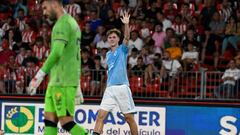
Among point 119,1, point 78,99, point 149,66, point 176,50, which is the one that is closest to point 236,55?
point 176,50

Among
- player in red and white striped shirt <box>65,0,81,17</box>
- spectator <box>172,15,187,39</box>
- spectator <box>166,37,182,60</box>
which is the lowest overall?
spectator <box>166,37,182,60</box>

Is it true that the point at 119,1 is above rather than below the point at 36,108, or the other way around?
above

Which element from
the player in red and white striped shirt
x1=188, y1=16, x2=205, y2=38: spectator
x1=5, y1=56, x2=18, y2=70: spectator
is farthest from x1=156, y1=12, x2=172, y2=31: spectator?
x1=5, y1=56, x2=18, y2=70: spectator

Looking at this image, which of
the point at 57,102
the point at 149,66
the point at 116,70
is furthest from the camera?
the point at 149,66

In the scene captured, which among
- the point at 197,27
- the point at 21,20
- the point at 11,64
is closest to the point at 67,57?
the point at 11,64

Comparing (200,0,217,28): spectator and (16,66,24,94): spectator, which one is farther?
(200,0,217,28): spectator

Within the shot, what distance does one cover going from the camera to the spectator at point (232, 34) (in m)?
18.6

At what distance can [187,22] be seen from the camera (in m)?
19.7

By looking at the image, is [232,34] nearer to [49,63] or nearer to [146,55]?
[146,55]

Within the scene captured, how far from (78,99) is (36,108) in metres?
5.33

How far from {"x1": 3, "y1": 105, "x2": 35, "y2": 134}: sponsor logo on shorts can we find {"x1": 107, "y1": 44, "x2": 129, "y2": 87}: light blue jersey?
2.69 metres

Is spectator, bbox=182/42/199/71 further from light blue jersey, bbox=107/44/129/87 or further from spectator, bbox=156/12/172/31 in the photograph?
light blue jersey, bbox=107/44/129/87

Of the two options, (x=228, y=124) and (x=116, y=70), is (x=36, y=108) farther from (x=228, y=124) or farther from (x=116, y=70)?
(x=228, y=124)

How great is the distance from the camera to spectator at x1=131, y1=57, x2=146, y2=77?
50.8 ft
